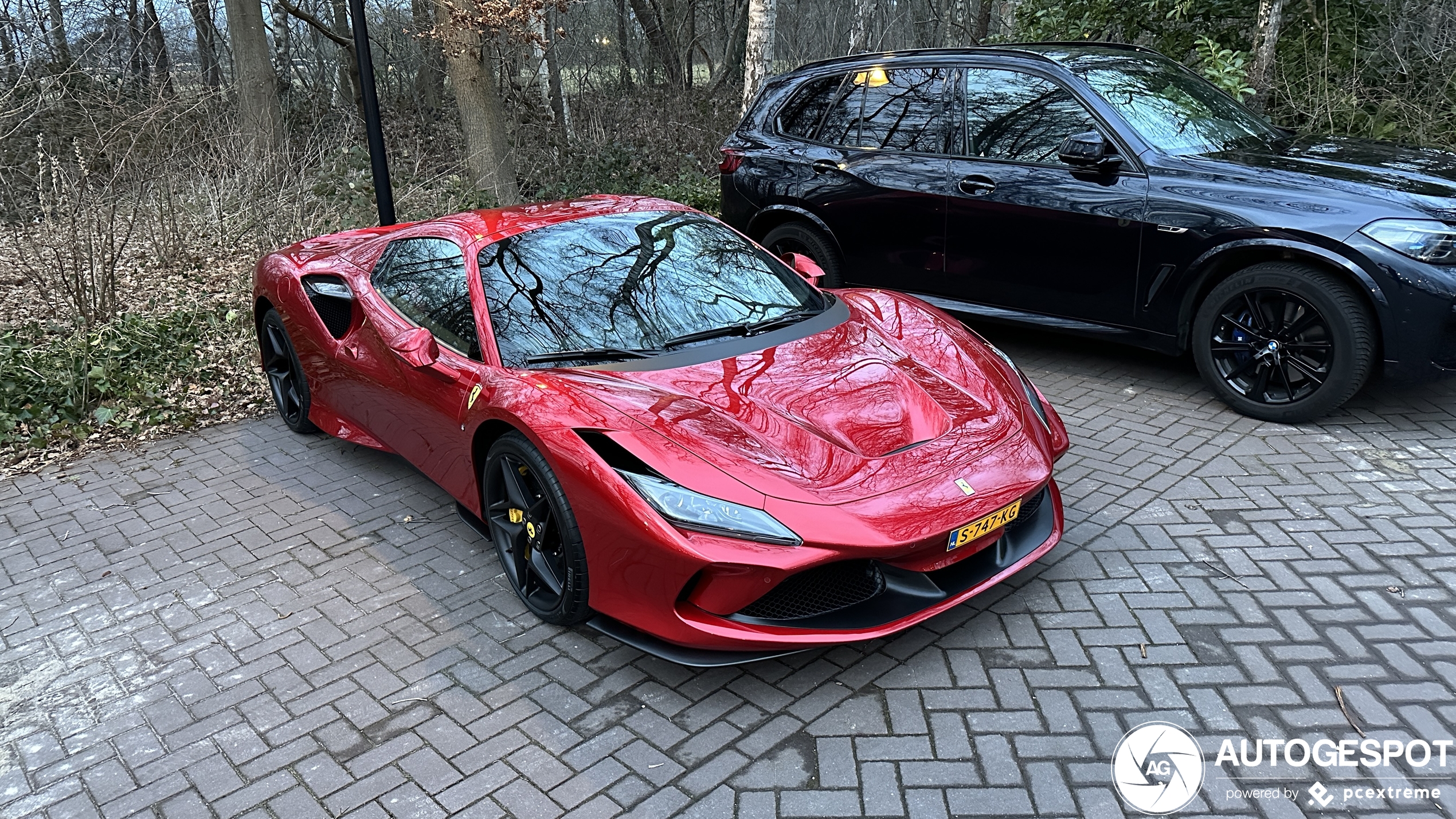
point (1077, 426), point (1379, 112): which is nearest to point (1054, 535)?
point (1077, 426)

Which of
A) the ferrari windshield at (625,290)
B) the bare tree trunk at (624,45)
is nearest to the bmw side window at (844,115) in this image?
the ferrari windshield at (625,290)

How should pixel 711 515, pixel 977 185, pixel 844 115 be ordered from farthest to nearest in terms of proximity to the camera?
pixel 844 115
pixel 977 185
pixel 711 515

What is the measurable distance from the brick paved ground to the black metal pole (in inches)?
111

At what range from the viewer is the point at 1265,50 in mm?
9219

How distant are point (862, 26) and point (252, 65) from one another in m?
10.1

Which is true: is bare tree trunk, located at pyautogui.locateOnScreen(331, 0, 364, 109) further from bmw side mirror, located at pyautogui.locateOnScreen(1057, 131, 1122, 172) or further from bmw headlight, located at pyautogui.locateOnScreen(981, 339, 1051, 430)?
bmw headlight, located at pyautogui.locateOnScreen(981, 339, 1051, 430)

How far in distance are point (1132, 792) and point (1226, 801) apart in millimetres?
240

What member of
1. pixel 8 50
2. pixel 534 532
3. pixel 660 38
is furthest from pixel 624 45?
pixel 534 532

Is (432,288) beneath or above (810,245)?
above

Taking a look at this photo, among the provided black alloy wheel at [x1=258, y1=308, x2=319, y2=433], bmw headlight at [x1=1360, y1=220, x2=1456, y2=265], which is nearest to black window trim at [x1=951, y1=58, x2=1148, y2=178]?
bmw headlight at [x1=1360, y1=220, x2=1456, y2=265]

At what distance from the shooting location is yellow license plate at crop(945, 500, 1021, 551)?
9.96 feet

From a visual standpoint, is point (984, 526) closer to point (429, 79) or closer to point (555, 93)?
point (555, 93)

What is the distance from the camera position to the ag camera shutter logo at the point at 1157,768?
258 cm

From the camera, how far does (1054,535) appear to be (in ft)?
11.3
